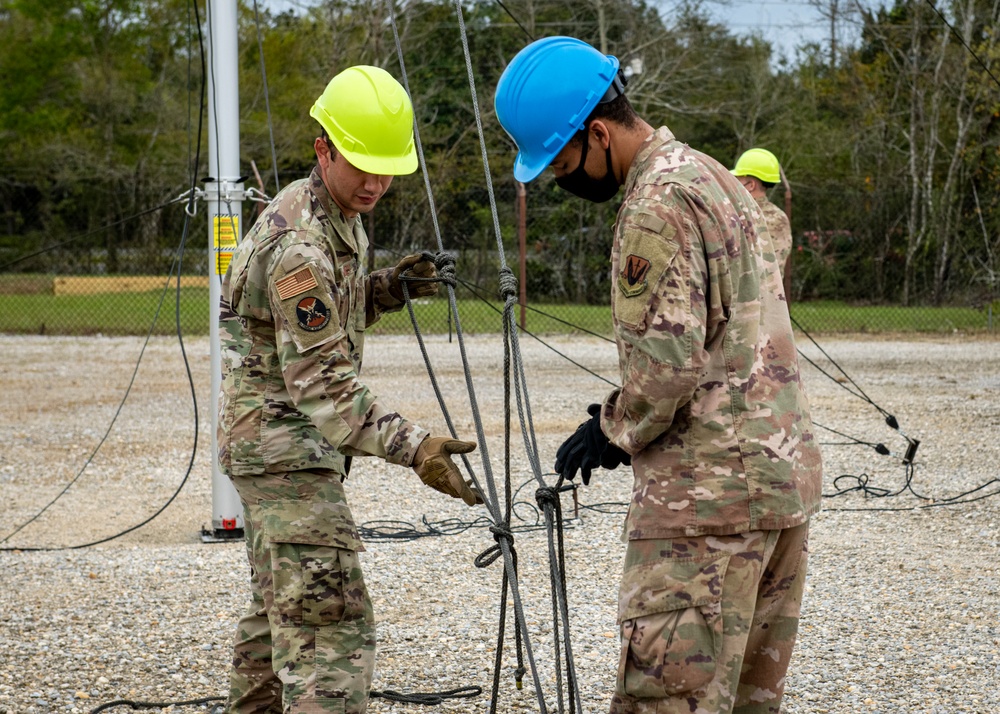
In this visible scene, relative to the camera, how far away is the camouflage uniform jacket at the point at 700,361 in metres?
2.39

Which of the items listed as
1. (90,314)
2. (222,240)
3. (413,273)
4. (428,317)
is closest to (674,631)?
(413,273)

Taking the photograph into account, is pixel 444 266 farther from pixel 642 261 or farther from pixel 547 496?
pixel 642 261

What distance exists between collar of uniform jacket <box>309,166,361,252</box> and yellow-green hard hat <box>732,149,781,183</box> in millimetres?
5705

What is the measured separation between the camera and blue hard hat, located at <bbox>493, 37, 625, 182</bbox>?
2559 millimetres

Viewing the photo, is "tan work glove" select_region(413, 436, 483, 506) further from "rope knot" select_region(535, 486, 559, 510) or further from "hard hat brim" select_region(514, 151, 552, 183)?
"hard hat brim" select_region(514, 151, 552, 183)

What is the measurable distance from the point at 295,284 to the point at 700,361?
1.18 m

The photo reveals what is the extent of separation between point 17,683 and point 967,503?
568cm

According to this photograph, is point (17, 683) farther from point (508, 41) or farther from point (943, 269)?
point (508, 41)

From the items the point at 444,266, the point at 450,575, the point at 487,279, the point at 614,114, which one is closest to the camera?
the point at 614,114

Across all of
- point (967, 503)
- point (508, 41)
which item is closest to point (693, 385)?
point (967, 503)

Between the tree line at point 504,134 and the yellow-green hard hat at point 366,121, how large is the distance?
39.9 feet

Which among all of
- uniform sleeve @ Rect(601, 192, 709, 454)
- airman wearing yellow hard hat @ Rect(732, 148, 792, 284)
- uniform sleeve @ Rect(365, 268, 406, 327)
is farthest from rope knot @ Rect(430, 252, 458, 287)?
airman wearing yellow hard hat @ Rect(732, 148, 792, 284)

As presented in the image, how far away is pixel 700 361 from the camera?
2398 mm

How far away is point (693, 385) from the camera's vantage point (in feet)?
7.85
